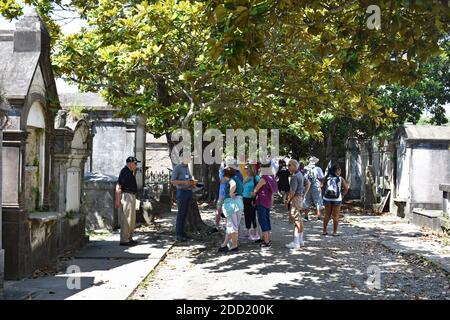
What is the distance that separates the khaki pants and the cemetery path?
0.99 meters

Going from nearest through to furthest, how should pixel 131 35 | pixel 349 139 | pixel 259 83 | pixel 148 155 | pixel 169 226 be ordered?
1. pixel 131 35
2. pixel 259 83
3. pixel 169 226
4. pixel 349 139
5. pixel 148 155

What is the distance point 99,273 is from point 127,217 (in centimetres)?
263

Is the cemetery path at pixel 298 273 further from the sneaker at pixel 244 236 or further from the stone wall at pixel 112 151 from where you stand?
the stone wall at pixel 112 151

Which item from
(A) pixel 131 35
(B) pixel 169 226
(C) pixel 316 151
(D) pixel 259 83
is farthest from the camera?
(C) pixel 316 151

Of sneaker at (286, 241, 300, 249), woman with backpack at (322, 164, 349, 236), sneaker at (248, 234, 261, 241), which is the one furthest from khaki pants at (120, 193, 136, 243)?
woman with backpack at (322, 164, 349, 236)

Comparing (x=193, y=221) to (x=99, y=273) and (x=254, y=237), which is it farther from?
(x=99, y=273)

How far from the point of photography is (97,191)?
12930 mm

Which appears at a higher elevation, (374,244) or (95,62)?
(95,62)

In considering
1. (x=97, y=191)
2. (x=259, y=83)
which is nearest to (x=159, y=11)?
(x=259, y=83)

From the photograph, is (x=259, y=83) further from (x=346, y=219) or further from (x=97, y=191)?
(x=346, y=219)

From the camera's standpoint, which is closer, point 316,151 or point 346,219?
point 346,219

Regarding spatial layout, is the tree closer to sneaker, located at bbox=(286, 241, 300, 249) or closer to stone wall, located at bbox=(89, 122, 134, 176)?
stone wall, located at bbox=(89, 122, 134, 176)

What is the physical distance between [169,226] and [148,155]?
776 inches

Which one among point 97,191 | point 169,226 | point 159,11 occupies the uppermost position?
point 159,11
